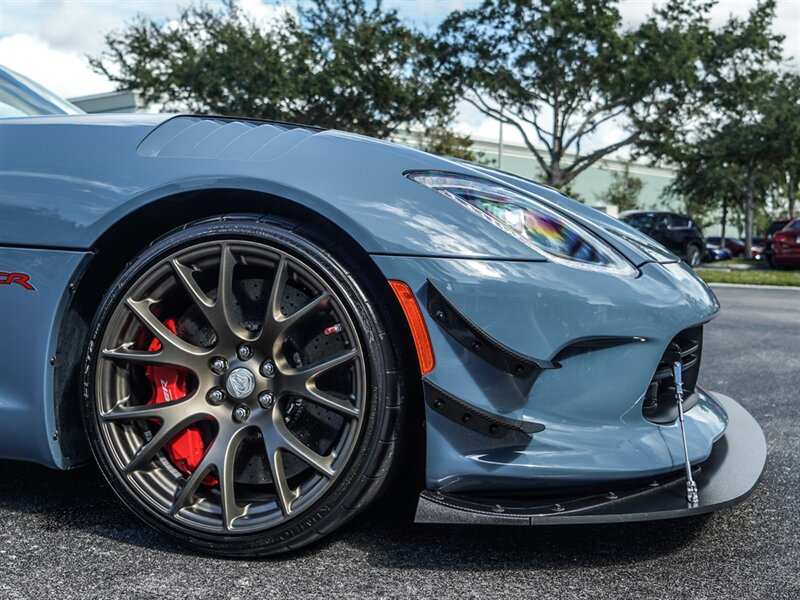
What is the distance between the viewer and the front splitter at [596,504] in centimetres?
198

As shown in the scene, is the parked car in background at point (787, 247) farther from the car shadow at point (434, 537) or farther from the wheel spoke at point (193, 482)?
the wheel spoke at point (193, 482)

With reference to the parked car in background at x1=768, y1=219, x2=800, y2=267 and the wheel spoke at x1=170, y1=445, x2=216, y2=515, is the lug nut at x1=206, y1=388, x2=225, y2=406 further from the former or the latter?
the parked car in background at x1=768, y1=219, x2=800, y2=267

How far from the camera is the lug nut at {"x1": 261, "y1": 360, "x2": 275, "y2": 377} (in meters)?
2.13

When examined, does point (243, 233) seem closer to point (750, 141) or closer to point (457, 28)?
point (457, 28)

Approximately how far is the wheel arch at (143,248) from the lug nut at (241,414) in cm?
42

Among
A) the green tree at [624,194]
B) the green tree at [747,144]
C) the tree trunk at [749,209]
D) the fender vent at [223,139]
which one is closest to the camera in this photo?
the fender vent at [223,139]

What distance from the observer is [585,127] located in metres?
26.1

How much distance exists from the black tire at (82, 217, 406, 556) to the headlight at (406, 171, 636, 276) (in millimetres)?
283

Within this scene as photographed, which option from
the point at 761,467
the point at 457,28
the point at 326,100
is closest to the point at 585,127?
the point at 457,28

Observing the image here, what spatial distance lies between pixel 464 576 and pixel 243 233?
99cm

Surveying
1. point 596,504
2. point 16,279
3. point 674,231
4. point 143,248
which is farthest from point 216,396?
point 674,231

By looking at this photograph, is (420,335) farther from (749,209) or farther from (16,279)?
(749,209)

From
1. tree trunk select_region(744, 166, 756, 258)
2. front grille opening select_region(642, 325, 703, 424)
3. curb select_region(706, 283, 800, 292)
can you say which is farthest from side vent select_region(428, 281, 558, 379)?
tree trunk select_region(744, 166, 756, 258)

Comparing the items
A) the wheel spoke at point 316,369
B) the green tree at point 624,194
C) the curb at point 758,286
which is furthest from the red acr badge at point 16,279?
the green tree at point 624,194
